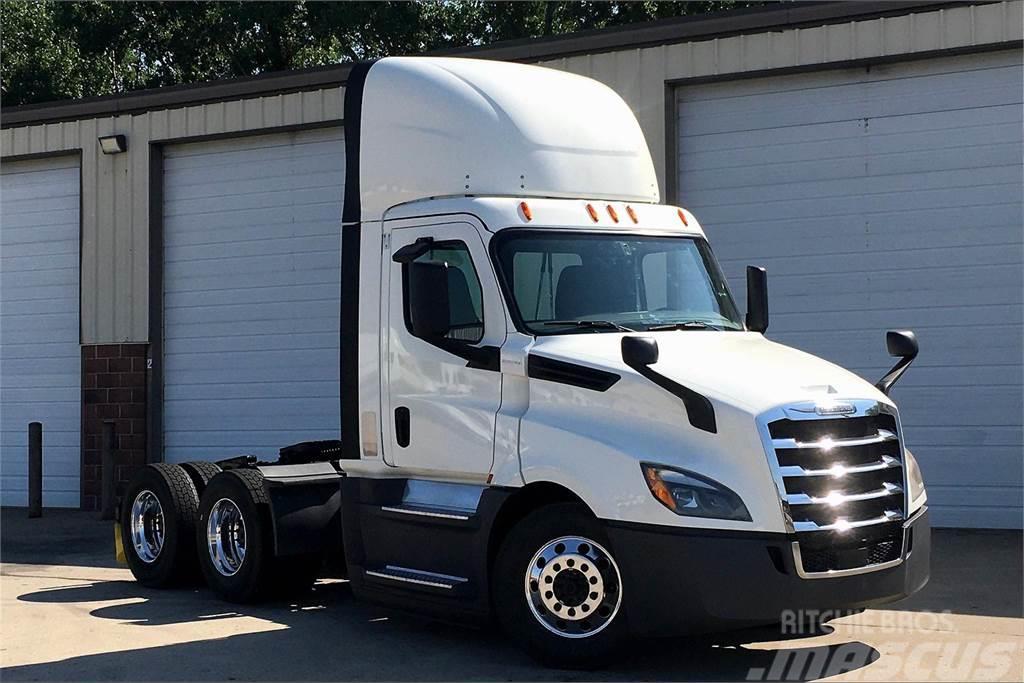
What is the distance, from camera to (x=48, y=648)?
8.76m

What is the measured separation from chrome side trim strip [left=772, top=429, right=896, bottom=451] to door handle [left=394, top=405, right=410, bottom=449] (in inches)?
99.2

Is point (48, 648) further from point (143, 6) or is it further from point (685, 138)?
point (143, 6)

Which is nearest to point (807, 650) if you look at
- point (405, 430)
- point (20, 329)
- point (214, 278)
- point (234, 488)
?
point (405, 430)

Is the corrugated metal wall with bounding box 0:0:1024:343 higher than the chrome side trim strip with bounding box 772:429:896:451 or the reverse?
higher

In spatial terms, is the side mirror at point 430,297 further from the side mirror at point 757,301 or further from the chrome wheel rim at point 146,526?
the chrome wheel rim at point 146,526

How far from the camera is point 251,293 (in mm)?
17406

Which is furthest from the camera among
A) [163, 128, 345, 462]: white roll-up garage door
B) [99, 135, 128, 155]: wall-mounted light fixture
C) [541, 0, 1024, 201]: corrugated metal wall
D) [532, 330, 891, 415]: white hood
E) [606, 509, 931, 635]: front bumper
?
[99, 135, 128, 155]: wall-mounted light fixture

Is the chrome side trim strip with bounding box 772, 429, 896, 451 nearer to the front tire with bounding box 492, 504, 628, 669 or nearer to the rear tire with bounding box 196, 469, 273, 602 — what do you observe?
the front tire with bounding box 492, 504, 628, 669

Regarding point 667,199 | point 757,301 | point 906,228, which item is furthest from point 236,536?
point 906,228

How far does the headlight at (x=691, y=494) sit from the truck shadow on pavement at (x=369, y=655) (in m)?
1.03

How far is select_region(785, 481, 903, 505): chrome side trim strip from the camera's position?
7172 mm
